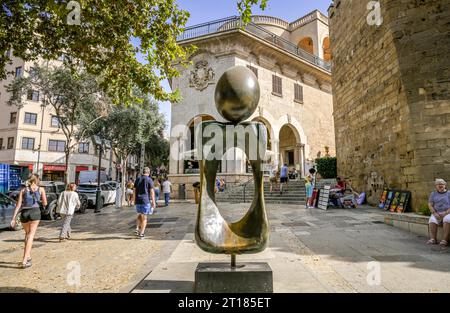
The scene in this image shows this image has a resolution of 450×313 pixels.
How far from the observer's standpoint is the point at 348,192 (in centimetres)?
1169

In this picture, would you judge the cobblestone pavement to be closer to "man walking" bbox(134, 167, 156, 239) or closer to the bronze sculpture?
"man walking" bbox(134, 167, 156, 239)

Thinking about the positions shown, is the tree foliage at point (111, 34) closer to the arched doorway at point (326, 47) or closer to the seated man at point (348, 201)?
the seated man at point (348, 201)

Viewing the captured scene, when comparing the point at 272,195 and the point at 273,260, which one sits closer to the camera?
the point at 273,260

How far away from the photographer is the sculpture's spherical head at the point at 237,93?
2992 millimetres

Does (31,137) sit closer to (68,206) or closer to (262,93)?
(262,93)

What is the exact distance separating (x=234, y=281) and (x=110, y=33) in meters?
6.86

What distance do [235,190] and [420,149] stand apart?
426 inches

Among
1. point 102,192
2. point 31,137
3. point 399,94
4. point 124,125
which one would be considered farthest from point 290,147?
point 31,137

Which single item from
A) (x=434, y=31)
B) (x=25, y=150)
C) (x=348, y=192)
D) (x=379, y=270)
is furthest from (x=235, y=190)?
(x=25, y=150)

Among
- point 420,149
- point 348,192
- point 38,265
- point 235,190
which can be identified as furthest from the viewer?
point 235,190

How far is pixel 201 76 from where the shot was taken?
64.5 feet
